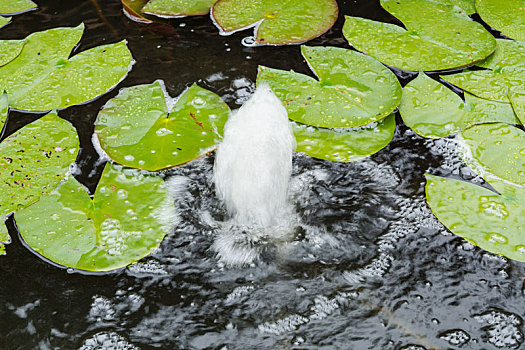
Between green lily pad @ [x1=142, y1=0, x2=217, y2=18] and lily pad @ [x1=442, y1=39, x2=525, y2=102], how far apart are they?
4.02 ft

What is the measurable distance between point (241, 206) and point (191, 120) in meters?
0.47

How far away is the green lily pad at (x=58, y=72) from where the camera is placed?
2133 millimetres

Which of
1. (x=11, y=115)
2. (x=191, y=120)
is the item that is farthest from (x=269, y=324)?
(x=11, y=115)

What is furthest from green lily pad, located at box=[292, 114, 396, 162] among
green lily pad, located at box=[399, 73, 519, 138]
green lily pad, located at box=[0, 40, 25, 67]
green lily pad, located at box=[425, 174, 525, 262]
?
green lily pad, located at box=[0, 40, 25, 67]

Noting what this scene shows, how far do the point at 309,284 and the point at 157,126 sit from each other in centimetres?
86

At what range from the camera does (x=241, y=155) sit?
1764 millimetres

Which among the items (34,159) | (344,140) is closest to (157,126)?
(34,159)

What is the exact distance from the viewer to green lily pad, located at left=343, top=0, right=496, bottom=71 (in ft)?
7.55

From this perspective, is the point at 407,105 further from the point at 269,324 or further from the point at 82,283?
the point at 82,283

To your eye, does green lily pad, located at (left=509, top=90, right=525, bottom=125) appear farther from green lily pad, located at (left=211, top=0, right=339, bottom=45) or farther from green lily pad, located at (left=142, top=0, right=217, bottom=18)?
green lily pad, located at (left=142, top=0, right=217, bottom=18)

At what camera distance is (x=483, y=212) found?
1.72 m

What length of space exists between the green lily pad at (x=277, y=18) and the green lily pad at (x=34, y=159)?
95 centimetres

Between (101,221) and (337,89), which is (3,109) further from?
(337,89)

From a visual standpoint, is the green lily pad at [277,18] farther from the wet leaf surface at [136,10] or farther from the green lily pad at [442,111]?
the green lily pad at [442,111]
